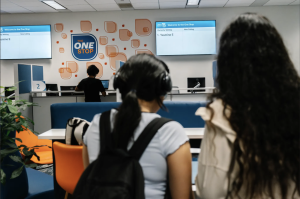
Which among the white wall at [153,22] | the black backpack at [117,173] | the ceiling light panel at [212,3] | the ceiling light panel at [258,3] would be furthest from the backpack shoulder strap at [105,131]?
the ceiling light panel at [258,3]

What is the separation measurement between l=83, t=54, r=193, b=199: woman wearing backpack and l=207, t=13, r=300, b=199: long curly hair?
17cm

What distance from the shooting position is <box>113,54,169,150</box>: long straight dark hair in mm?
749

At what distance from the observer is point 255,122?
0.65m

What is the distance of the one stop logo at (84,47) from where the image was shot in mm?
6449

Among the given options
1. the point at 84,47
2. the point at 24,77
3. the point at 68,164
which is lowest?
the point at 68,164

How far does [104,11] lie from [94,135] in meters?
6.14

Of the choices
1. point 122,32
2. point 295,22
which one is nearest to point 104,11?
point 122,32

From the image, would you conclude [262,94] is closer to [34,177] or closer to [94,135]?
[94,135]

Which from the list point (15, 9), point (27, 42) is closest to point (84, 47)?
point (27, 42)

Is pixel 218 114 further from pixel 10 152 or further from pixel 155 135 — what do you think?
pixel 10 152

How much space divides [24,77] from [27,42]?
2790mm

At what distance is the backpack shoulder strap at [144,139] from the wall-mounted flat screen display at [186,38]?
18.6ft

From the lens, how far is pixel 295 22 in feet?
20.4

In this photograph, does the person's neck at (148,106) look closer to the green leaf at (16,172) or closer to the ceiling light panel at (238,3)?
the green leaf at (16,172)
